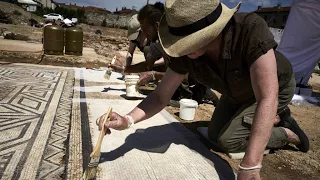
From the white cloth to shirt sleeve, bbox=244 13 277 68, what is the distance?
4.52 metres

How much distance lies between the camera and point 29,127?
6.88 ft

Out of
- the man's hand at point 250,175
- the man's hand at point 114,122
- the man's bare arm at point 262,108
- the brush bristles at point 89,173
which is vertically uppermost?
the man's bare arm at point 262,108

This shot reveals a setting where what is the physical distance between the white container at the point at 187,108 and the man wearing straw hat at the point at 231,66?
2.54 ft

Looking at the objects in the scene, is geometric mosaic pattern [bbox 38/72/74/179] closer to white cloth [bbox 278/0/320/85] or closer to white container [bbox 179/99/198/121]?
white container [bbox 179/99/198/121]

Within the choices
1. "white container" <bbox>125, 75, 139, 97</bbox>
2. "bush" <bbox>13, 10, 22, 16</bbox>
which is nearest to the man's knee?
"white container" <bbox>125, 75, 139, 97</bbox>

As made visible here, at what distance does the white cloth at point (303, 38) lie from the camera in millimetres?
5215

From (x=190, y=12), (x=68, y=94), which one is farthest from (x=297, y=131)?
(x=68, y=94)

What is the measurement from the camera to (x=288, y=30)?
18.1 feet

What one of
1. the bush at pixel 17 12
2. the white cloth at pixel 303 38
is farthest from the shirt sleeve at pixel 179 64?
the bush at pixel 17 12

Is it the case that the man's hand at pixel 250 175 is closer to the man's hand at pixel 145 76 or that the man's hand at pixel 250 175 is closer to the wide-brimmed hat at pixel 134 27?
the man's hand at pixel 145 76

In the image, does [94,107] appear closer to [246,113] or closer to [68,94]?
[68,94]

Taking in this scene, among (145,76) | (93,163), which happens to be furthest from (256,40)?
(145,76)

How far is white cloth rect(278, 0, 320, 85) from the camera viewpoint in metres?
5.21

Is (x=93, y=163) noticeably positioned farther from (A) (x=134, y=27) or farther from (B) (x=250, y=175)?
(A) (x=134, y=27)
